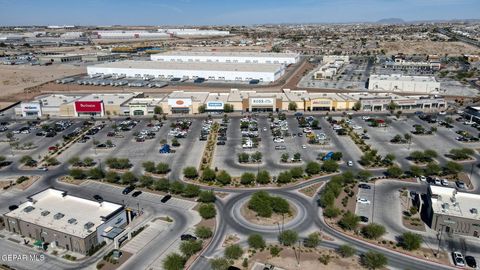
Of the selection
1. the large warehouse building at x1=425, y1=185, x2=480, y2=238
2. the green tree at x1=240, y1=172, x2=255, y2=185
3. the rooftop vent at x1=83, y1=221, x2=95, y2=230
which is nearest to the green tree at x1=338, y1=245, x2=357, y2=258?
the large warehouse building at x1=425, y1=185, x2=480, y2=238

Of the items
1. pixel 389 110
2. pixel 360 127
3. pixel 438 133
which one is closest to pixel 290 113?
pixel 360 127

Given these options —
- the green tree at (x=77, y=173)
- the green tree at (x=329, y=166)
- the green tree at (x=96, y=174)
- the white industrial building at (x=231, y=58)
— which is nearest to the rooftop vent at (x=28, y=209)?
the green tree at (x=77, y=173)

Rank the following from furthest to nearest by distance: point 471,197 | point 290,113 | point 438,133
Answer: point 290,113
point 438,133
point 471,197

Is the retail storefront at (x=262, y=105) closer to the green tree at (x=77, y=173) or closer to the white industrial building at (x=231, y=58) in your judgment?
the green tree at (x=77, y=173)

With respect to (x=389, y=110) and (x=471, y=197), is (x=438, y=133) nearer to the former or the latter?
(x=389, y=110)

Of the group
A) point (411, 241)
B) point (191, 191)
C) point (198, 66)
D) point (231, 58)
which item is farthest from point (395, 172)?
point (231, 58)

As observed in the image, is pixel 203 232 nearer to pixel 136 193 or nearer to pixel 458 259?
pixel 136 193
